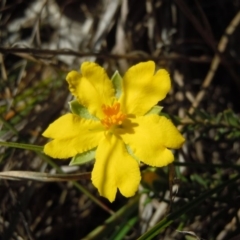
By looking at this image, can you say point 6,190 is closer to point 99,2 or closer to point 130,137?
point 130,137

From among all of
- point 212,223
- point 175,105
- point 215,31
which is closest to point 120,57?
point 175,105

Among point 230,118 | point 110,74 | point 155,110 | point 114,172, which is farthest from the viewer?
point 110,74

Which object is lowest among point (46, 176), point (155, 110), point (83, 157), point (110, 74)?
point (110, 74)

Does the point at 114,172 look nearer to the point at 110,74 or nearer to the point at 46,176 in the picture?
the point at 46,176

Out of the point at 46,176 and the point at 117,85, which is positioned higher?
the point at 117,85

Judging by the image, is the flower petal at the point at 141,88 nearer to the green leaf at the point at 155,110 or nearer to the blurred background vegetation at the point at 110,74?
the green leaf at the point at 155,110

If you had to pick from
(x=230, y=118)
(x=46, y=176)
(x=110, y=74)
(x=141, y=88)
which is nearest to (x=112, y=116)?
(x=141, y=88)
